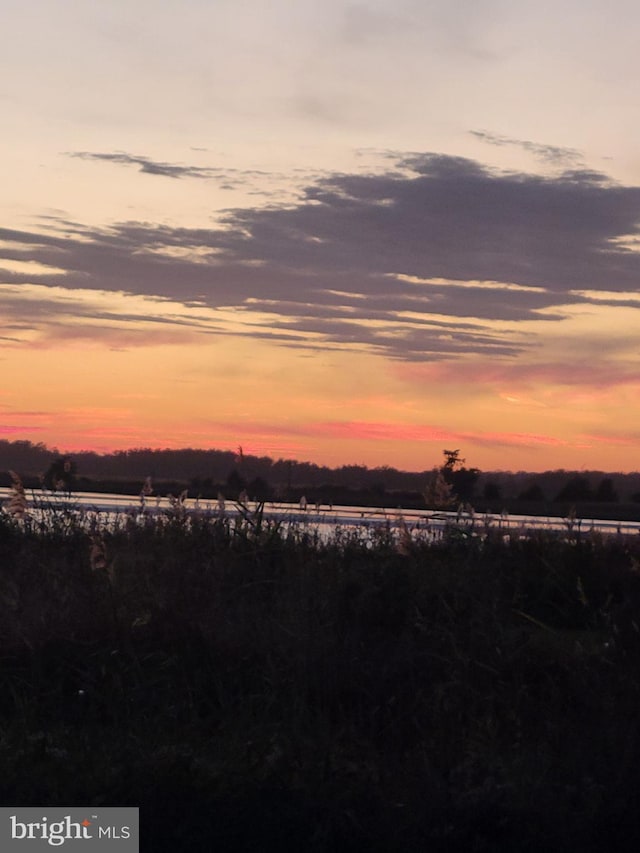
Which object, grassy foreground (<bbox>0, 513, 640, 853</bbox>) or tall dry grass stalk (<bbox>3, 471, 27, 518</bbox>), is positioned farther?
tall dry grass stalk (<bbox>3, 471, 27, 518</bbox>)

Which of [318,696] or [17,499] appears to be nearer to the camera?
[318,696]

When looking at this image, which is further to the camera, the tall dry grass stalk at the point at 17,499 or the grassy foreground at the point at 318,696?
the tall dry grass stalk at the point at 17,499

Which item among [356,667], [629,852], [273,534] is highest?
[273,534]

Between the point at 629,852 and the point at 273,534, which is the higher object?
the point at 273,534

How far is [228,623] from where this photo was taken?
1016cm

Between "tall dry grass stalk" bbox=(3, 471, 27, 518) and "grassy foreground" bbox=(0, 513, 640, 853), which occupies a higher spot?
"tall dry grass stalk" bbox=(3, 471, 27, 518)

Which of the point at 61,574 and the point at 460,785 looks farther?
the point at 61,574

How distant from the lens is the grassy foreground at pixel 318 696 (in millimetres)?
6863

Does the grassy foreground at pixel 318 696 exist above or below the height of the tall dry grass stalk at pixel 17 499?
below

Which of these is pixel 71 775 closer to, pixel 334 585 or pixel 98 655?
pixel 98 655

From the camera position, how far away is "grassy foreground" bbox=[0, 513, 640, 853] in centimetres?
686

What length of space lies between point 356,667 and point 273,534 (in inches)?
183

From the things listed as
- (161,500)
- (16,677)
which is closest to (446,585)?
(16,677)

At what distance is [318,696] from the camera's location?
8.86 meters
